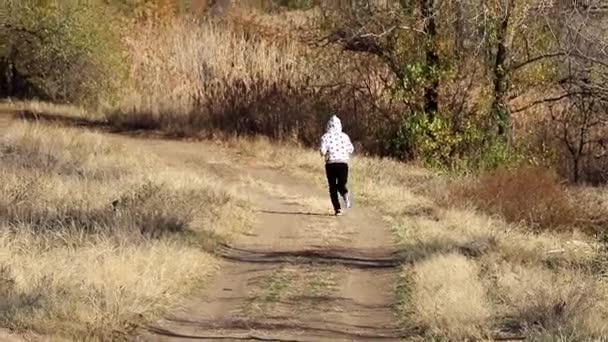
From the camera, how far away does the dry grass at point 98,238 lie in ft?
35.1

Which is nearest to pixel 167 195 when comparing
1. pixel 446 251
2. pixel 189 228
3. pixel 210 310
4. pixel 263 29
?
pixel 189 228

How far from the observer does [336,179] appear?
20.1 m

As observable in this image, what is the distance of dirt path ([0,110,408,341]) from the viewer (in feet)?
36.1

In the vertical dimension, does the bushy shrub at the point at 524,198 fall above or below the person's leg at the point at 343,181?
below

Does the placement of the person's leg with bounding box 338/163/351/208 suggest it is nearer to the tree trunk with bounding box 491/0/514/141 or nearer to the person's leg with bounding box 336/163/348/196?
the person's leg with bounding box 336/163/348/196

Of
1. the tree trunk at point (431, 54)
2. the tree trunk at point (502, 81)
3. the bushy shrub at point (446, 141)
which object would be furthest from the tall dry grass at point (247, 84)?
the tree trunk at point (502, 81)

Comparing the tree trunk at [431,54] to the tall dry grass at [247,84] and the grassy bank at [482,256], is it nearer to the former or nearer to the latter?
the tall dry grass at [247,84]

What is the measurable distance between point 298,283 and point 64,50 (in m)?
24.6

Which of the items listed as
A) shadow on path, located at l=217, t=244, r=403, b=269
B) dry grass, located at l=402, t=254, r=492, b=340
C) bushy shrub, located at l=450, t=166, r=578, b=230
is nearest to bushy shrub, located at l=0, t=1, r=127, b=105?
bushy shrub, located at l=450, t=166, r=578, b=230

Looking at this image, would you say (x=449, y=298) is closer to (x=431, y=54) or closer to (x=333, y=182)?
(x=333, y=182)

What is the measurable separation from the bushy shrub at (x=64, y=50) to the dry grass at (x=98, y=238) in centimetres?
1156

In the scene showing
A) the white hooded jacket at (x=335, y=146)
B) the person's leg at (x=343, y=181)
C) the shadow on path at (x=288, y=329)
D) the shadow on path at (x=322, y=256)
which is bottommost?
the shadow on path at (x=322, y=256)

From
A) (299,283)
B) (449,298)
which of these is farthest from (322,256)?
(449,298)

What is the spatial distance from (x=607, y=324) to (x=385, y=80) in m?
21.7
